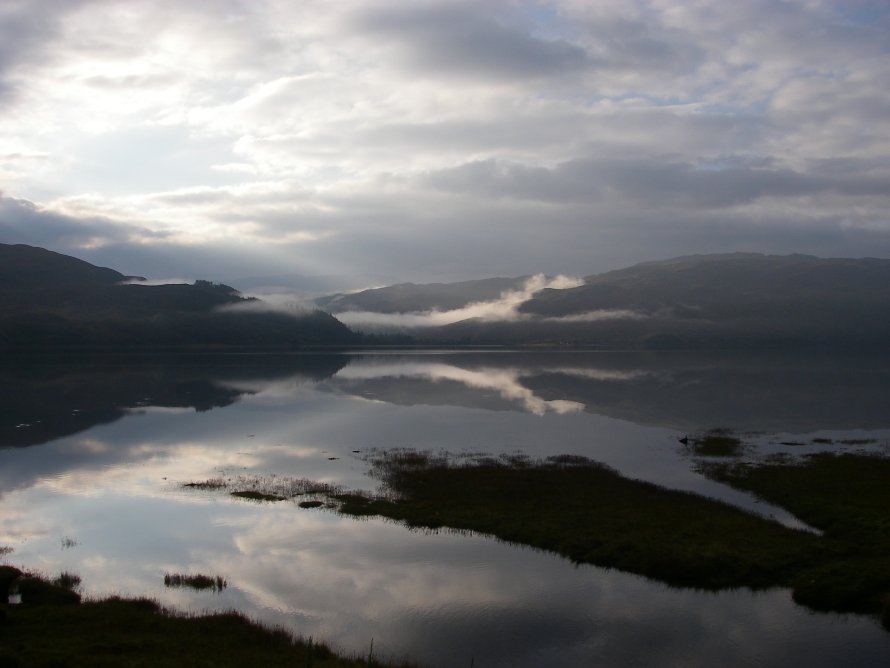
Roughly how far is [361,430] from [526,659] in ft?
207

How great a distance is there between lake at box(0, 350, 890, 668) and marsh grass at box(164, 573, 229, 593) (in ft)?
1.48

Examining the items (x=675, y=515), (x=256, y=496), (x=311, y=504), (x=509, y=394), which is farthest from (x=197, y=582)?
(x=509, y=394)

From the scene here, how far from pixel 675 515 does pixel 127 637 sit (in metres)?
30.5

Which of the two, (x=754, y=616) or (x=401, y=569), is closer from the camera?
(x=754, y=616)

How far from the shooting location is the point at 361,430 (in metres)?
85.1

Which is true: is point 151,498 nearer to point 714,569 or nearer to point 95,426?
point 714,569

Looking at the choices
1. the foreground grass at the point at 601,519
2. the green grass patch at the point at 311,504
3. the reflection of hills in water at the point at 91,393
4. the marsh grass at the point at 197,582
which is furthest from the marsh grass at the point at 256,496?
the reflection of hills in water at the point at 91,393

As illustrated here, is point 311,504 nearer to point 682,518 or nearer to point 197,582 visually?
point 197,582

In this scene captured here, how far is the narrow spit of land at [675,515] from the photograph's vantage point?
3033 centimetres

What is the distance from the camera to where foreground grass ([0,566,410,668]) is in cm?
2042

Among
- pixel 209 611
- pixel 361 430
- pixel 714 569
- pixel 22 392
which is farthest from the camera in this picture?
pixel 22 392

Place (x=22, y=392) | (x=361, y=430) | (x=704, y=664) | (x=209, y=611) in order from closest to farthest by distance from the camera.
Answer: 1. (x=704, y=664)
2. (x=209, y=611)
3. (x=361, y=430)
4. (x=22, y=392)

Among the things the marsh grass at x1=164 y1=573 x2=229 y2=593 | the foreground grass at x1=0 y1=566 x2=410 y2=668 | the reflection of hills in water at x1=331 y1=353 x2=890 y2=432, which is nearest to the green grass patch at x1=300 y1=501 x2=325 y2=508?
the marsh grass at x1=164 y1=573 x2=229 y2=593

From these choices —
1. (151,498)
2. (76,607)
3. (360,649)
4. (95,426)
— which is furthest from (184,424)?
(360,649)
